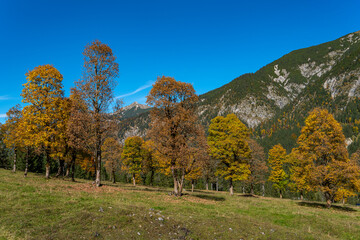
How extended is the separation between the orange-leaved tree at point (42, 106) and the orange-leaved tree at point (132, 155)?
3239 centimetres

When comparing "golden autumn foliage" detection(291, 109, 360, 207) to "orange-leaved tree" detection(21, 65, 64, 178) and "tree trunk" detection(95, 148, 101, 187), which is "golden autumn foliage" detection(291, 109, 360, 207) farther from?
"orange-leaved tree" detection(21, 65, 64, 178)

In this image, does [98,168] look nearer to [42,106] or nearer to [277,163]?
[42,106]

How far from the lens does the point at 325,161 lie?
28.4 metres

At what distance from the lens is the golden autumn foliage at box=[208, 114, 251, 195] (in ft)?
119

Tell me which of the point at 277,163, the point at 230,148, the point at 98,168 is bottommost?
the point at 98,168

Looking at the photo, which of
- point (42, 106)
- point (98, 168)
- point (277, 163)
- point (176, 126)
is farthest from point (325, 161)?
point (42, 106)

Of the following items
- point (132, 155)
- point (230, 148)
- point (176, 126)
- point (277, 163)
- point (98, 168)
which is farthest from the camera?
point (132, 155)

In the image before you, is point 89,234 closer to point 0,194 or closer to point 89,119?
point 0,194

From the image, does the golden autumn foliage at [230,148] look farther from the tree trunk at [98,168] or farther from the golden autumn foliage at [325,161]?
the tree trunk at [98,168]

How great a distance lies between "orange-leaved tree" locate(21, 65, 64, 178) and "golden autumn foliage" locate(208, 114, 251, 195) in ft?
81.0

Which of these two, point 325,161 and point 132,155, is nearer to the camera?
point 325,161

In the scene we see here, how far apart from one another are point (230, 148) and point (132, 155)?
32739mm

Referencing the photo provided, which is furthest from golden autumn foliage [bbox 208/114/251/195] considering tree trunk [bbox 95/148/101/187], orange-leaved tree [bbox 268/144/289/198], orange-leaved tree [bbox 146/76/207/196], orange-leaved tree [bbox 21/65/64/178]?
orange-leaved tree [bbox 21/65/64/178]

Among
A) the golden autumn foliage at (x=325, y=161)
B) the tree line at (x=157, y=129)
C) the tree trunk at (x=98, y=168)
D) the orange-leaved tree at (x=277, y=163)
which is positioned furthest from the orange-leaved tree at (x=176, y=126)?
the orange-leaved tree at (x=277, y=163)
